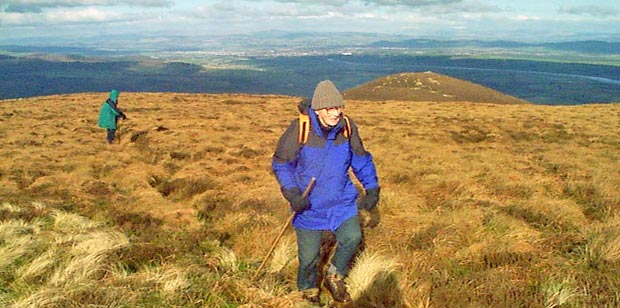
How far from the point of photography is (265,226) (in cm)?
733

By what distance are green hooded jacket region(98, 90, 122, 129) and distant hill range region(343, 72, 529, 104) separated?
172 ft

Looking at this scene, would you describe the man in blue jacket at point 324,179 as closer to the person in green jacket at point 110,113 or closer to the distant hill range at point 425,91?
the person in green jacket at point 110,113

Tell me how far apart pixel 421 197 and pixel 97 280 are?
6.75m

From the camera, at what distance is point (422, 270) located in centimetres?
506

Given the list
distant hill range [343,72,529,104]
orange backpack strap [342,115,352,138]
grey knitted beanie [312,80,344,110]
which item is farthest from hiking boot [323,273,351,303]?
distant hill range [343,72,529,104]

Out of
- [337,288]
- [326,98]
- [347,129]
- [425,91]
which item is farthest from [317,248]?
[425,91]

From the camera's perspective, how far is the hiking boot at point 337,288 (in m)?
4.68

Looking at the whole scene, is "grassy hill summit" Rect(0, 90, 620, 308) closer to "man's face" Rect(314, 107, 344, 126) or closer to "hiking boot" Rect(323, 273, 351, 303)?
"hiking boot" Rect(323, 273, 351, 303)

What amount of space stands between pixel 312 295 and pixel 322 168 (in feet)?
4.41

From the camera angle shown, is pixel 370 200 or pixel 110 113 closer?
pixel 370 200

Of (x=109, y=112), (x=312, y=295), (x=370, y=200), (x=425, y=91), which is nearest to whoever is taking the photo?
(x=312, y=295)

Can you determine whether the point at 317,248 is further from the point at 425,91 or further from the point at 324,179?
the point at 425,91

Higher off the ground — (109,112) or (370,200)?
(370,200)

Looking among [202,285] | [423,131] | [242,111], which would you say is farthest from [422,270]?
[242,111]
